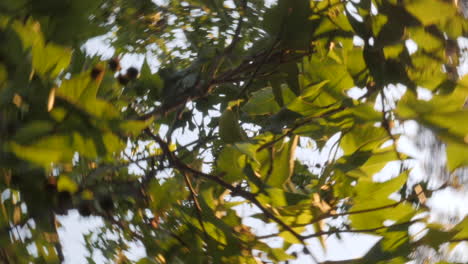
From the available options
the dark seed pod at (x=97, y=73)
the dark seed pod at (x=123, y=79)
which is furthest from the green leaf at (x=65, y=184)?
the dark seed pod at (x=123, y=79)

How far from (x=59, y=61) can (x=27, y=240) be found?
8.3 inches

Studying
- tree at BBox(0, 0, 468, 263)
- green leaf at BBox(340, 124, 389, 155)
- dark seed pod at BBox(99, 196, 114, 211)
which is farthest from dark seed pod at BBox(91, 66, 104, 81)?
green leaf at BBox(340, 124, 389, 155)

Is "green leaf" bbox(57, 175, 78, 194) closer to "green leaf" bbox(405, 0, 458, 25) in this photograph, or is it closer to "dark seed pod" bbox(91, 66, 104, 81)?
"dark seed pod" bbox(91, 66, 104, 81)

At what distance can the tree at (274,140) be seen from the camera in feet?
1.73

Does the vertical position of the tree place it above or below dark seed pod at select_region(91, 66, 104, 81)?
below

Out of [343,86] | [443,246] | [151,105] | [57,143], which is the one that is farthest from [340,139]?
[57,143]

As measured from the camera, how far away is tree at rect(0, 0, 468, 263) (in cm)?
53

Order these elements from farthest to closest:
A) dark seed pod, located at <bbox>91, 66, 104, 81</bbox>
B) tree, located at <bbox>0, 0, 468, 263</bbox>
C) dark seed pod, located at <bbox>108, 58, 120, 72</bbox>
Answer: dark seed pod, located at <bbox>108, 58, 120, 72</bbox>
tree, located at <bbox>0, 0, 468, 263</bbox>
dark seed pod, located at <bbox>91, 66, 104, 81</bbox>

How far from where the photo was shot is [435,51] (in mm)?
589

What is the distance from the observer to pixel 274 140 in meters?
0.60

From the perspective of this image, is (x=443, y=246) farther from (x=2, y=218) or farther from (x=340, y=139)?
(x=2, y=218)

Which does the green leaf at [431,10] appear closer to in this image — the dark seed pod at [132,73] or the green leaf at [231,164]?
the green leaf at [231,164]

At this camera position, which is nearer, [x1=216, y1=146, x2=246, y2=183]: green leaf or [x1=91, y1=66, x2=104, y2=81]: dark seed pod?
[x1=91, y1=66, x2=104, y2=81]: dark seed pod

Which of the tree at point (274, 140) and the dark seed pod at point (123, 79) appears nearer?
the tree at point (274, 140)
